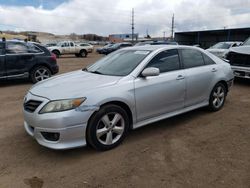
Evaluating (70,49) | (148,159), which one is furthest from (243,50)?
(70,49)

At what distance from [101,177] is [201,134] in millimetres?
2018

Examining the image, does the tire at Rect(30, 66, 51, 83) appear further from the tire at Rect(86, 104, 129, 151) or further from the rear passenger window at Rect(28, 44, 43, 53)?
the tire at Rect(86, 104, 129, 151)

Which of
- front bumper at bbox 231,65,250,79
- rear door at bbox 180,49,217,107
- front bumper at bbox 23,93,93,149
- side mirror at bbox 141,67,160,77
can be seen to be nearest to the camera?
front bumper at bbox 23,93,93,149

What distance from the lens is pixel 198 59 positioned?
504 centimetres

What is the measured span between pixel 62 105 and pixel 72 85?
49 cm

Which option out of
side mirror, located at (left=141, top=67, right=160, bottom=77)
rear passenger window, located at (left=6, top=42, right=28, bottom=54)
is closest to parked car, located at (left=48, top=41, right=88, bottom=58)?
rear passenger window, located at (left=6, top=42, right=28, bottom=54)

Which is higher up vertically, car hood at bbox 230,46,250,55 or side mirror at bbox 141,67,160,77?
car hood at bbox 230,46,250,55

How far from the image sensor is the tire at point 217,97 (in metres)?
5.29

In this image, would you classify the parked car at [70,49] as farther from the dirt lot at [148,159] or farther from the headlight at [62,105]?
the headlight at [62,105]

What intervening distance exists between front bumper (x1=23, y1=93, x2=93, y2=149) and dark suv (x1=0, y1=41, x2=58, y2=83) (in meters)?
5.43

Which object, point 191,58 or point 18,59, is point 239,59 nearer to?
point 191,58

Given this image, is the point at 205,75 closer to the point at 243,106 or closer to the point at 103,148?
the point at 243,106

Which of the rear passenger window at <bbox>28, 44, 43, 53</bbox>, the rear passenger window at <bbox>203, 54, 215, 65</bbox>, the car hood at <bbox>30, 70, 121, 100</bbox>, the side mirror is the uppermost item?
the rear passenger window at <bbox>28, 44, 43, 53</bbox>

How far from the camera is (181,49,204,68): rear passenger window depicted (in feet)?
15.6
